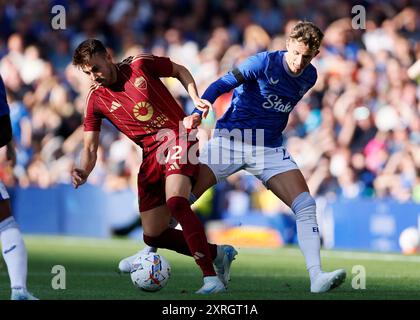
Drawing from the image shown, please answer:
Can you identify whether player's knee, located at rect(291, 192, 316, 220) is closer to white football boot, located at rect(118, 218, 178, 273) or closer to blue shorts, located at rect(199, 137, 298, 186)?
blue shorts, located at rect(199, 137, 298, 186)

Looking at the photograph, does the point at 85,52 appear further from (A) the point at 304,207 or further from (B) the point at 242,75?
(A) the point at 304,207

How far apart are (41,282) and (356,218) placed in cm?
657

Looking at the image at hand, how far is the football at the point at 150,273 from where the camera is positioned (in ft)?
27.3

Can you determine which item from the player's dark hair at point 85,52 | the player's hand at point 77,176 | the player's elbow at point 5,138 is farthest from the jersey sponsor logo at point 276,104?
the player's elbow at point 5,138

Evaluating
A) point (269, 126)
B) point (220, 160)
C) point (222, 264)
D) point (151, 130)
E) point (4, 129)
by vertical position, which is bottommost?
point (222, 264)

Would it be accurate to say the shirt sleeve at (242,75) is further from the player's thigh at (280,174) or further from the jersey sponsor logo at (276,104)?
the player's thigh at (280,174)

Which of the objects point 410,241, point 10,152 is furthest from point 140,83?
point 410,241

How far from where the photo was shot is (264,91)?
8.73m

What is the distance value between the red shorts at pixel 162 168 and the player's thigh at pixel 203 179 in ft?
0.49

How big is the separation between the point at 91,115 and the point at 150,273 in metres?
1.38

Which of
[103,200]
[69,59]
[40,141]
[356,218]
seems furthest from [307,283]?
[69,59]

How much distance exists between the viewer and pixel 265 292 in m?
8.52
